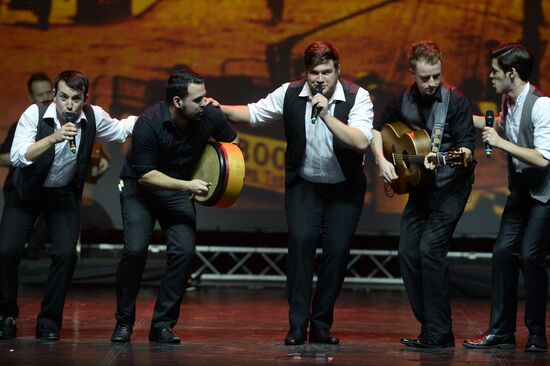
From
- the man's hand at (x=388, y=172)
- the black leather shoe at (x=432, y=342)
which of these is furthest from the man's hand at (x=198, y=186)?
the black leather shoe at (x=432, y=342)

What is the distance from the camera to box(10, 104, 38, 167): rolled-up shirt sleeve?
235 inches

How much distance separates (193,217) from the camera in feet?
20.2

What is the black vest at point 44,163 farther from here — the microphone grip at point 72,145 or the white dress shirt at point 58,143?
the microphone grip at point 72,145

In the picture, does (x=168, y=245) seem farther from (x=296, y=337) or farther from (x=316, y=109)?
(x=316, y=109)

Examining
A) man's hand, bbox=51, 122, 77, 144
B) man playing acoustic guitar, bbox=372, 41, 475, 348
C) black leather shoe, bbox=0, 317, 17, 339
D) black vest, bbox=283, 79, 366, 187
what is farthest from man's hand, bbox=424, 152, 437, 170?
black leather shoe, bbox=0, 317, 17, 339

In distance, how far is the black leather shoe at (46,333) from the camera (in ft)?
20.0

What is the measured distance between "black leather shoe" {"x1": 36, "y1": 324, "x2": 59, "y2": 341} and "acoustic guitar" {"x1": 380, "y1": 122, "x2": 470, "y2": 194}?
2.12 m

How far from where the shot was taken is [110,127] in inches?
249

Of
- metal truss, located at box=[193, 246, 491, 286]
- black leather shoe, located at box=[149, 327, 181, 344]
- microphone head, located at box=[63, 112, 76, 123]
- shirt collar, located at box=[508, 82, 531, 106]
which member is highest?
Answer: shirt collar, located at box=[508, 82, 531, 106]

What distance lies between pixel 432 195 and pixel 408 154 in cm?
28

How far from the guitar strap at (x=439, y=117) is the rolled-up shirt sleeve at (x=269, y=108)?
885 mm

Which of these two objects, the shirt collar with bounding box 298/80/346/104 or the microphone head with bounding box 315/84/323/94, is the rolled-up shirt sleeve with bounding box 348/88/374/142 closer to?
the shirt collar with bounding box 298/80/346/104

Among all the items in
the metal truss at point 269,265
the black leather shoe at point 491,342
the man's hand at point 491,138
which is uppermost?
the man's hand at point 491,138

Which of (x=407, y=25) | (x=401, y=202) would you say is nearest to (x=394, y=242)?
(x=401, y=202)
